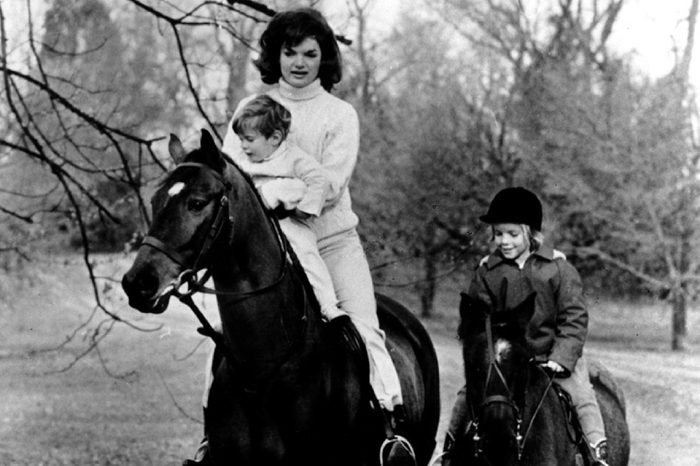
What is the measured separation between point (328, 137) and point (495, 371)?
55.9 inches

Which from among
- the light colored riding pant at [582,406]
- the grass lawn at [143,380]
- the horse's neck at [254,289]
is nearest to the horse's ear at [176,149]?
the horse's neck at [254,289]

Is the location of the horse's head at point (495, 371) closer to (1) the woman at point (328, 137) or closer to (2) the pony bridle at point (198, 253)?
(1) the woman at point (328, 137)

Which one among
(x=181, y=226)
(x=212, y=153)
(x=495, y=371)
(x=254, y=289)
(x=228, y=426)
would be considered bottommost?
(x=228, y=426)

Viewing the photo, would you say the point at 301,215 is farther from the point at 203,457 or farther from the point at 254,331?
the point at 203,457

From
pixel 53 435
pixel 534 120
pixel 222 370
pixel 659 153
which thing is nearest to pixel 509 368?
pixel 222 370

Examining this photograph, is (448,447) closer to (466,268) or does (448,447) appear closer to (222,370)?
(222,370)

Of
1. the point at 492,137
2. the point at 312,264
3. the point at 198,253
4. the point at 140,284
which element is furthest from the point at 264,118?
the point at 492,137

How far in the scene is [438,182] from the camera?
31.7 metres

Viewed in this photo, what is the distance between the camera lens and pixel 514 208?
6.02 metres

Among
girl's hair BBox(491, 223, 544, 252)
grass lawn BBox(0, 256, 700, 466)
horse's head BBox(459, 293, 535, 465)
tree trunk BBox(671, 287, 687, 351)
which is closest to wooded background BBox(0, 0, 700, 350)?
tree trunk BBox(671, 287, 687, 351)

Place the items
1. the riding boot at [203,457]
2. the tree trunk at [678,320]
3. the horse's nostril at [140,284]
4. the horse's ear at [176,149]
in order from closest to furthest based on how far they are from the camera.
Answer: the horse's nostril at [140,284]
the horse's ear at [176,149]
the riding boot at [203,457]
the tree trunk at [678,320]

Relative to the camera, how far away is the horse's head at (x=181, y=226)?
13.7 feet

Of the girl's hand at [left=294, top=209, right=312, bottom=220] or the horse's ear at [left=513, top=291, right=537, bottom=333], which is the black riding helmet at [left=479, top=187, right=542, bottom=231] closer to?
the horse's ear at [left=513, top=291, right=537, bottom=333]

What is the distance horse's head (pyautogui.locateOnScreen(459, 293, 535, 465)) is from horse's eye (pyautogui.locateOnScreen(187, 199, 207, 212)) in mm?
1686
